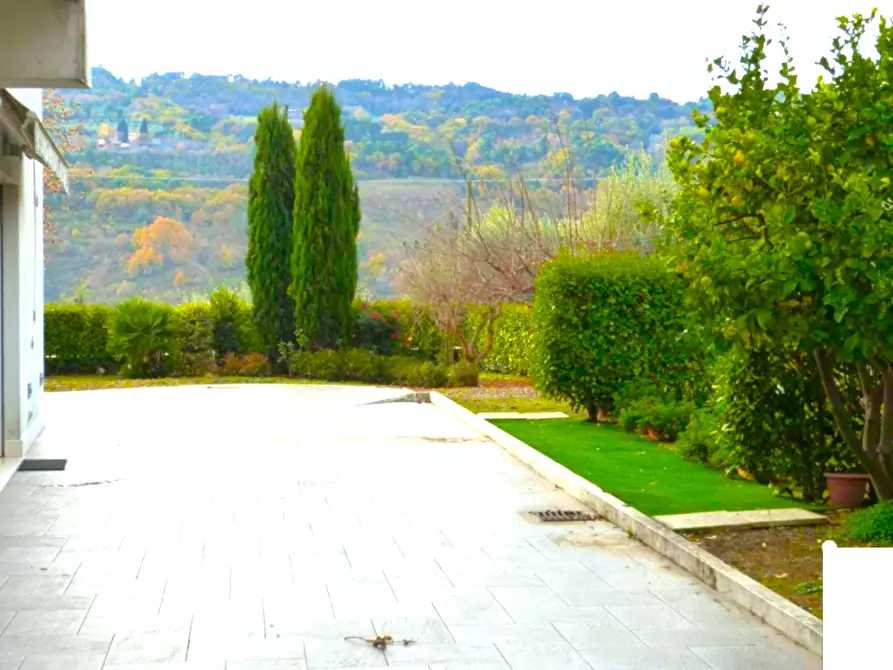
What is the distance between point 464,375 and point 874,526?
47.3 feet

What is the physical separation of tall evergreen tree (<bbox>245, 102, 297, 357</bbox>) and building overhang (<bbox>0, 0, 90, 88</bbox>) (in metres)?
15.7

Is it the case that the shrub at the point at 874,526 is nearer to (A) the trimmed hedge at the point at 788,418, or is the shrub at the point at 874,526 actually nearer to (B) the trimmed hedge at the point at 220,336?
(A) the trimmed hedge at the point at 788,418

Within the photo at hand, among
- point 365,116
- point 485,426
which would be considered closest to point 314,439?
point 485,426

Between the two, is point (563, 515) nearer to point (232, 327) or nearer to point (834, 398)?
point (834, 398)

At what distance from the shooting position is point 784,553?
7.53 metres

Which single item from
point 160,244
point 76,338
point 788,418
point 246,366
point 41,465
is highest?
point 160,244

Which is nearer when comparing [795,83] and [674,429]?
[795,83]

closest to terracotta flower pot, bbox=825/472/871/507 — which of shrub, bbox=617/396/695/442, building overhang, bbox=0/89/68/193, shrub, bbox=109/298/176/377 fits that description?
shrub, bbox=617/396/695/442

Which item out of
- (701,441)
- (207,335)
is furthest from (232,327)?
(701,441)

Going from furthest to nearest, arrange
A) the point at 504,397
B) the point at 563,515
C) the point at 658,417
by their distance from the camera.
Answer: the point at 504,397 < the point at 658,417 < the point at 563,515

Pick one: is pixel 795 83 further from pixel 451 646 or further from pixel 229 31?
pixel 229 31

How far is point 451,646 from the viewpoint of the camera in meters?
5.82

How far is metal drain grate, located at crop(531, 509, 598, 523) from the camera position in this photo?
29.9 ft

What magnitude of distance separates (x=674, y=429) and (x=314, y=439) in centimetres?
431
